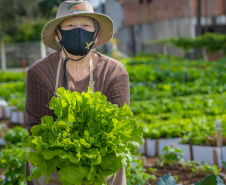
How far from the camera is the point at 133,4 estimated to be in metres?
30.3

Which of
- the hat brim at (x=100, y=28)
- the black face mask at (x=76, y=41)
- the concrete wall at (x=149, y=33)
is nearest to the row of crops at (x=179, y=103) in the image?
the hat brim at (x=100, y=28)

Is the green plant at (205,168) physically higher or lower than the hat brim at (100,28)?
lower

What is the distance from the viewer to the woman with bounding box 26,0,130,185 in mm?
2662

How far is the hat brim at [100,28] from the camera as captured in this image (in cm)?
269

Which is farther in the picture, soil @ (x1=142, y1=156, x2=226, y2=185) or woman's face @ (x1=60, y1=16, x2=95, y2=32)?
soil @ (x1=142, y1=156, x2=226, y2=185)

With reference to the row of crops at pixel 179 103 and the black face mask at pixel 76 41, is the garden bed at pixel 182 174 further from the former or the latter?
the black face mask at pixel 76 41

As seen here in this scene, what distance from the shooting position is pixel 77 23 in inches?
107

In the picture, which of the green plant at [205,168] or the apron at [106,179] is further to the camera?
the green plant at [205,168]

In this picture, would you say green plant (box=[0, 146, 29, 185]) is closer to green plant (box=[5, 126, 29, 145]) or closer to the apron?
the apron

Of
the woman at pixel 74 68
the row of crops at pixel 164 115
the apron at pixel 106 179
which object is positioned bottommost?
the row of crops at pixel 164 115

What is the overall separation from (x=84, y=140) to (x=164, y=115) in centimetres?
538

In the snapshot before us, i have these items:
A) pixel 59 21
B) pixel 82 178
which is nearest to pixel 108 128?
pixel 82 178

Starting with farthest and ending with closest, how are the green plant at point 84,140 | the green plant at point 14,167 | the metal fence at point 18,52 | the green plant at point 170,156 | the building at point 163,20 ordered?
the metal fence at point 18,52, the building at point 163,20, the green plant at point 170,156, the green plant at point 14,167, the green plant at point 84,140

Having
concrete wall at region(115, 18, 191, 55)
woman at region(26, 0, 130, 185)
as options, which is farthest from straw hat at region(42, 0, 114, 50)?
concrete wall at region(115, 18, 191, 55)
